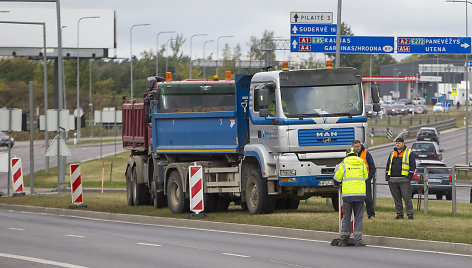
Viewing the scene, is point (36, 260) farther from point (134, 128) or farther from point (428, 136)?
point (428, 136)

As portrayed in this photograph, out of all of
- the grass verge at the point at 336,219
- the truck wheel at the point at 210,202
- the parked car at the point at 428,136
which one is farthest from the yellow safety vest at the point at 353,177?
the parked car at the point at 428,136

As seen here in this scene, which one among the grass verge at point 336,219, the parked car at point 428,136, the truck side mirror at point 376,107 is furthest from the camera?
the parked car at point 428,136

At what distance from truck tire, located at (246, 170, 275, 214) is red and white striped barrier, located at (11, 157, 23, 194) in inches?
575

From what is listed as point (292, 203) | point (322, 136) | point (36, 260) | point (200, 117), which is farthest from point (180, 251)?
point (292, 203)

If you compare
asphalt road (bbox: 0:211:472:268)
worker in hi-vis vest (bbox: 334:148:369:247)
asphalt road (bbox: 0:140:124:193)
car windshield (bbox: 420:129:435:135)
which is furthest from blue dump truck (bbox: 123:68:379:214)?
car windshield (bbox: 420:129:435:135)

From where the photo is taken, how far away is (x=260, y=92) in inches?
933

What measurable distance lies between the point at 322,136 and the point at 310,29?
52.0 ft

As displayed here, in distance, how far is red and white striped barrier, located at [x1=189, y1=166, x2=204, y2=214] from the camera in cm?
2497

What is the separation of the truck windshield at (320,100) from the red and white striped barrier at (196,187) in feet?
8.84

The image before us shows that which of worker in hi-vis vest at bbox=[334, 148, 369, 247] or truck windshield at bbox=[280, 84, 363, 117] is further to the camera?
truck windshield at bbox=[280, 84, 363, 117]

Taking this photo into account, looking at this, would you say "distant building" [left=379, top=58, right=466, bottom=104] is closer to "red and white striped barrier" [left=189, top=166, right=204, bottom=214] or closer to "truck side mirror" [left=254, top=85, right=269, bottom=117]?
"red and white striped barrier" [left=189, top=166, right=204, bottom=214]

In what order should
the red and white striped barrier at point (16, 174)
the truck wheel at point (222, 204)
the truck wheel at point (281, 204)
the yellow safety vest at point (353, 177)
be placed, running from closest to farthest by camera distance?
the yellow safety vest at point (353, 177), the truck wheel at point (222, 204), the truck wheel at point (281, 204), the red and white striped barrier at point (16, 174)

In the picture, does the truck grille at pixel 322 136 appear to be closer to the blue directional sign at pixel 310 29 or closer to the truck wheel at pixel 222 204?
the truck wheel at pixel 222 204

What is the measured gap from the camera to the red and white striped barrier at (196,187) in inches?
983
